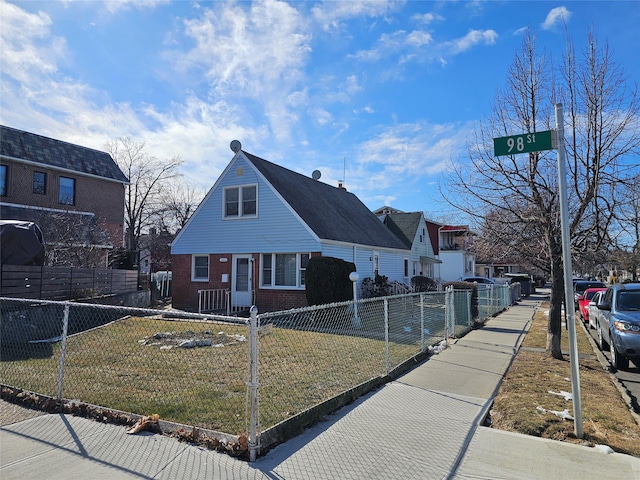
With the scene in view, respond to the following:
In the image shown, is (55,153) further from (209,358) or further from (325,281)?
(209,358)

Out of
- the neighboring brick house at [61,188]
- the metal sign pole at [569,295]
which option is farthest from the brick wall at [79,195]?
the metal sign pole at [569,295]

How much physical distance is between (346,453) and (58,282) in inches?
455

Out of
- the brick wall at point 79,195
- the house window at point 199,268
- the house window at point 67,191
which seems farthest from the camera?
the house window at point 67,191

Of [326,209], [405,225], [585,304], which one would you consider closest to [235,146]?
[326,209]

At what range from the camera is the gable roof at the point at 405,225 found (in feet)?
91.3

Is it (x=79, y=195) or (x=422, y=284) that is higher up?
(x=79, y=195)

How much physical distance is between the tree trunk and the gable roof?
17563 millimetres

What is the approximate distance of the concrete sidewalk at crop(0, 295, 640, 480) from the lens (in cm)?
371

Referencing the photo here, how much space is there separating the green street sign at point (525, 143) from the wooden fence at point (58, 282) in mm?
11457

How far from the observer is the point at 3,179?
2283 centimetres

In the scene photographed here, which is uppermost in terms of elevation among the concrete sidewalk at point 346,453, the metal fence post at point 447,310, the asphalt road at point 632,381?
the metal fence post at point 447,310

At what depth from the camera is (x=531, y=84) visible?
8.13 m

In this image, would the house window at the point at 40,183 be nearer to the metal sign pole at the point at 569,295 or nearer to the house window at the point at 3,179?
the house window at the point at 3,179

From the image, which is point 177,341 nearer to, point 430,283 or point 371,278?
point 371,278
